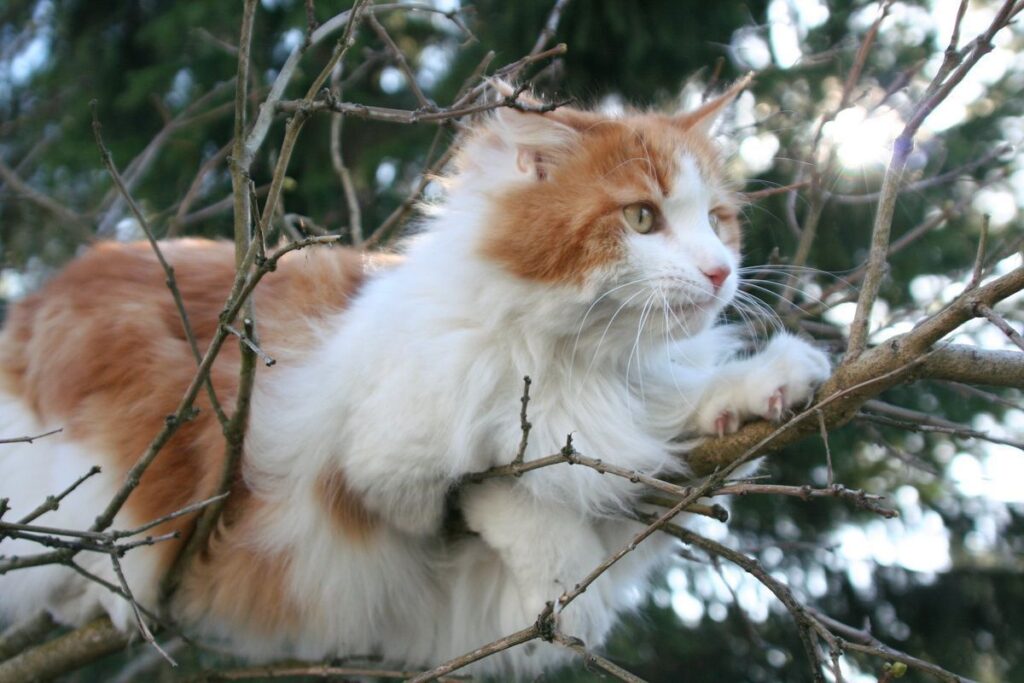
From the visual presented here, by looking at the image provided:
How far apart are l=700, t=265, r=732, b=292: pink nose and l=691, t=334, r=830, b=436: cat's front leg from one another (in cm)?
20

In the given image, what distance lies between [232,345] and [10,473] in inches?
29.2

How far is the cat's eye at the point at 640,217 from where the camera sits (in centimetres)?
234

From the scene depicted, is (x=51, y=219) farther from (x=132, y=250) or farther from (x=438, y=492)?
(x=438, y=492)

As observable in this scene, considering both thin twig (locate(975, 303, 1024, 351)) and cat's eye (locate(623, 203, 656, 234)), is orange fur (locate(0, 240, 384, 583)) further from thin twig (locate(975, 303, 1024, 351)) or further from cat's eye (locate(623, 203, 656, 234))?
thin twig (locate(975, 303, 1024, 351))

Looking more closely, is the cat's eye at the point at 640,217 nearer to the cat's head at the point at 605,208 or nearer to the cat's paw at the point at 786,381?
the cat's head at the point at 605,208

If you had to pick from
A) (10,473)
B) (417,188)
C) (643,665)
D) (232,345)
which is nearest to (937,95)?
(417,188)

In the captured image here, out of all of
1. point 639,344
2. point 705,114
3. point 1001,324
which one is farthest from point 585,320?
point 1001,324

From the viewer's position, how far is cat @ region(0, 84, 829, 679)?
2344mm

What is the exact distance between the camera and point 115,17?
204 inches

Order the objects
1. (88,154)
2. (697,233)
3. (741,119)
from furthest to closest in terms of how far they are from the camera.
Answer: (88,154) < (741,119) < (697,233)

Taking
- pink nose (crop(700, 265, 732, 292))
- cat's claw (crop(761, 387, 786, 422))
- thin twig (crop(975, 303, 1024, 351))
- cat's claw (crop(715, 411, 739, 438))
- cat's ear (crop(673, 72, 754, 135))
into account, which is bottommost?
cat's claw (crop(715, 411, 739, 438))

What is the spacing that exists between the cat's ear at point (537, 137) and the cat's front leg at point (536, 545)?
0.78m

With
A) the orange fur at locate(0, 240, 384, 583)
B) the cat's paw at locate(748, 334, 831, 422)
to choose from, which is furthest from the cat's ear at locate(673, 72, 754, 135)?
the orange fur at locate(0, 240, 384, 583)

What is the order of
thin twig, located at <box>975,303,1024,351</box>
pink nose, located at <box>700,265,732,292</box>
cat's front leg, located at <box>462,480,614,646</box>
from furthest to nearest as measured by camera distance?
cat's front leg, located at <box>462,480,614,646</box> → pink nose, located at <box>700,265,732,292</box> → thin twig, located at <box>975,303,1024,351</box>
